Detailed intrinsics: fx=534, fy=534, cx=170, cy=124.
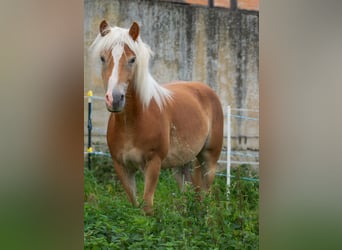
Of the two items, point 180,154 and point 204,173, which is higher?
point 180,154

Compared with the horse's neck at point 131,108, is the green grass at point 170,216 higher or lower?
lower

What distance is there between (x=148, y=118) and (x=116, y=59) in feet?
1.51

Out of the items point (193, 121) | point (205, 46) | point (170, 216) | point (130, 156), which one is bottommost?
point (170, 216)

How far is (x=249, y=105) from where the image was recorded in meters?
3.83

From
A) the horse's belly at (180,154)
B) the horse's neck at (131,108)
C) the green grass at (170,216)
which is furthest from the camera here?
the horse's belly at (180,154)

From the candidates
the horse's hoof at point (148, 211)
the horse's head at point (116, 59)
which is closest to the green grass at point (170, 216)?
the horse's hoof at point (148, 211)

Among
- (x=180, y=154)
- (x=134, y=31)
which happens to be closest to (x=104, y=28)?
(x=134, y=31)

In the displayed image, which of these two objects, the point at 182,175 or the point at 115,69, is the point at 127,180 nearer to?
the point at 182,175

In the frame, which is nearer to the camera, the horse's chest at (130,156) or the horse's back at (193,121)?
the horse's chest at (130,156)

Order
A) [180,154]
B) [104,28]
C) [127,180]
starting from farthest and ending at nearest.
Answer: [180,154] → [127,180] → [104,28]

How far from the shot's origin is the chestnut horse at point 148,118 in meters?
3.52

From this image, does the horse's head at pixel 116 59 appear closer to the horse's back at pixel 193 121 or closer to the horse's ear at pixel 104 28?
the horse's ear at pixel 104 28

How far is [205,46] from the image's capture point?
3.77 m
